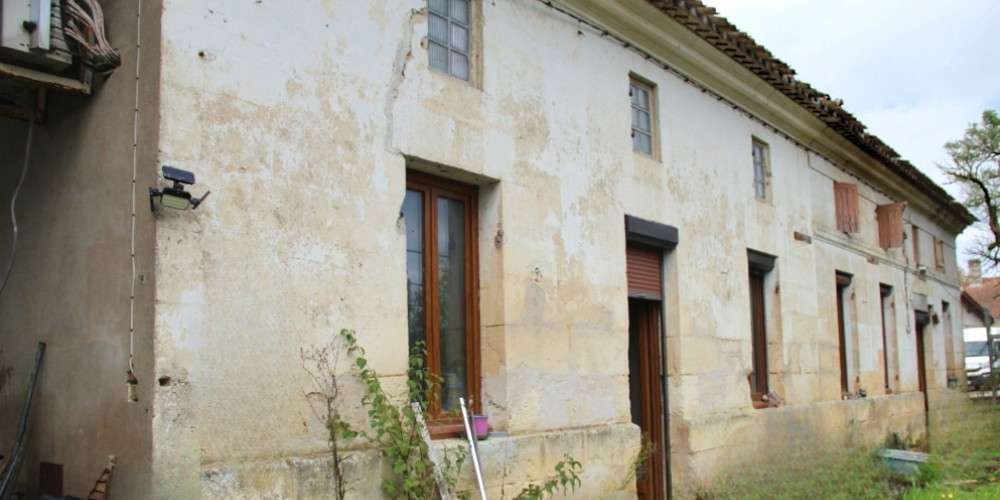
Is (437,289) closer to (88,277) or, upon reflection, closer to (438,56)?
(438,56)

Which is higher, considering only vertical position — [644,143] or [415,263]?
[644,143]

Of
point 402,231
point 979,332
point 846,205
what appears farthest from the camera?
point 979,332

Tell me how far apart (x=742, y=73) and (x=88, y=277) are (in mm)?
8002

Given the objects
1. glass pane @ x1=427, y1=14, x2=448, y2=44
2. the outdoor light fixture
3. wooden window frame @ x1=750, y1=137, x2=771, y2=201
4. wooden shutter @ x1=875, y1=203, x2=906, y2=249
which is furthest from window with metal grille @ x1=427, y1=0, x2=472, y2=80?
wooden shutter @ x1=875, y1=203, x2=906, y2=249

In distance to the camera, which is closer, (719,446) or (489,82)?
(489,82)

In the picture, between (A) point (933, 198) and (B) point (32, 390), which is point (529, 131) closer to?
(B) point (32, 390)

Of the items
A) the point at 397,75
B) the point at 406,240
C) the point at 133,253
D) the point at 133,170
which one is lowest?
the point at 133,253

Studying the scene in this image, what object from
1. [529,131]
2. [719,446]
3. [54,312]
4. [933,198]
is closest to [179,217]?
[54,312]

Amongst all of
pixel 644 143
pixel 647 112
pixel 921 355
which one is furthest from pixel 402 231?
pixel 921 355

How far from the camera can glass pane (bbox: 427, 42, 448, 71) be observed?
627 cm

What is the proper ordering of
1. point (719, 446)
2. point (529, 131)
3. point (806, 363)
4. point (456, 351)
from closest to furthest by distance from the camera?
point (456, 351) → point (529, 131) → point (719, 446) → point (806, 363)

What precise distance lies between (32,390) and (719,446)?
6698 millimetres

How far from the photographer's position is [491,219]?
662 centimetres

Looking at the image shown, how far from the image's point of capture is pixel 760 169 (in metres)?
11.4
